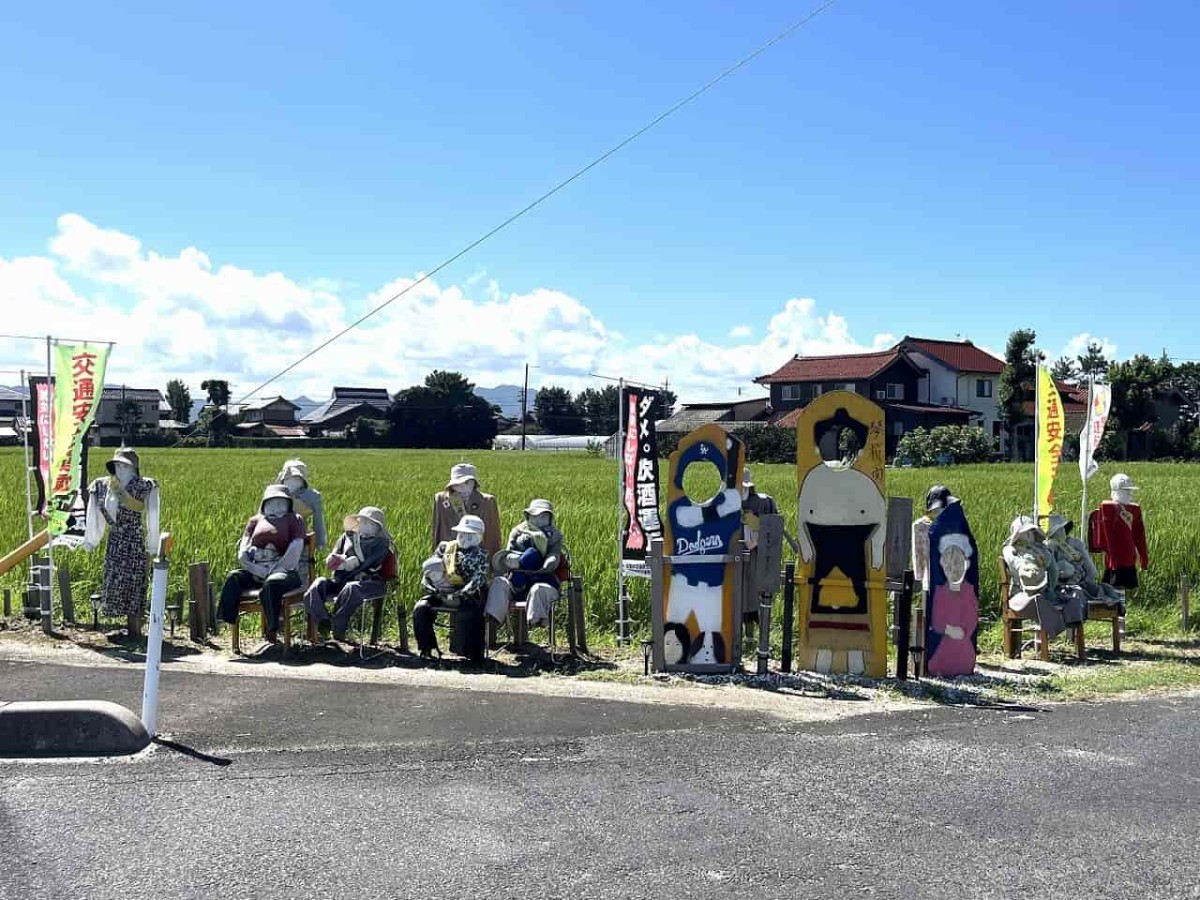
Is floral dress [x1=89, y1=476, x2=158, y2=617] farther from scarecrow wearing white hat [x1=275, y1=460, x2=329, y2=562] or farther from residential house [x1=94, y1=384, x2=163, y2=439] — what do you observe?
residential house [x1=94, y1=384, x2=163, y2=439]

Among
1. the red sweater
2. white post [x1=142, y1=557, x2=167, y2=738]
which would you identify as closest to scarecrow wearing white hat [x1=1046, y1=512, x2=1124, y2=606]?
the red sweater

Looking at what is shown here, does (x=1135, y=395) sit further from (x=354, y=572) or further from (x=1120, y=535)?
(x=354, y=572)

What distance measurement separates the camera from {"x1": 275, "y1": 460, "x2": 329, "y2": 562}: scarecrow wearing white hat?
8.07 metres

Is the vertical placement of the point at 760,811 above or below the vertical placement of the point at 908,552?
below

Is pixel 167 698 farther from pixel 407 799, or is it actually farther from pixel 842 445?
pixel 842 445

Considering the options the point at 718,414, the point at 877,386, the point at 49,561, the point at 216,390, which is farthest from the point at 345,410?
the point at 49,561

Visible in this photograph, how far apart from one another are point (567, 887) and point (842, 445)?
5284 millimetres

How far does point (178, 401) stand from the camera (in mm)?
78375

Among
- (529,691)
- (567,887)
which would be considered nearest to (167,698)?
(529,691)

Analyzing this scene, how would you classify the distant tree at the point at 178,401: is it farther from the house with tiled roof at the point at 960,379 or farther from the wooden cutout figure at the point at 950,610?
the wooden cutout figure at the point at 950,610

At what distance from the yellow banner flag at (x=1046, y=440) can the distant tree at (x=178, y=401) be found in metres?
76.4

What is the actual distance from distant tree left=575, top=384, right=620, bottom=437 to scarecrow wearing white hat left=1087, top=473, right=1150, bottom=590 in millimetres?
65032

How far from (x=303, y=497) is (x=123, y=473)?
1.39 m

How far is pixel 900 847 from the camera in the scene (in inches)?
159
